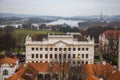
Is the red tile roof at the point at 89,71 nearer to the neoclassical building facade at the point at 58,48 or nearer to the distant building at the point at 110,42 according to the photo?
the neoclassical building facade at the point at 58,48

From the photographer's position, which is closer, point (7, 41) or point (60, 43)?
point (60, 43)

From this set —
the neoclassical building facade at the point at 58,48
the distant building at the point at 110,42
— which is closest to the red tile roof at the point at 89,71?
the neoclassical building facade at the point at 58,48

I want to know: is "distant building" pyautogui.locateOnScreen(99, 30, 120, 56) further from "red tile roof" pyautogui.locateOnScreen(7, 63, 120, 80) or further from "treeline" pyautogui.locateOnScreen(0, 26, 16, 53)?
"red tile roof" pyautogui.locateOnScreen(7, 63, 120, 80)

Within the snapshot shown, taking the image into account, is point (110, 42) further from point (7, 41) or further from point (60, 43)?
point (7, 41)

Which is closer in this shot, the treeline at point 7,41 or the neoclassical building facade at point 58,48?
the neoclassical building facade at point 58,48

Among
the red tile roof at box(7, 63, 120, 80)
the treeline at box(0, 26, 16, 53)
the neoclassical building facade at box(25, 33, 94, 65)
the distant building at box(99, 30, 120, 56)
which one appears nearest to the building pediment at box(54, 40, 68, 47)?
the neoclassical building facade at box(25, 33, 94, 65)

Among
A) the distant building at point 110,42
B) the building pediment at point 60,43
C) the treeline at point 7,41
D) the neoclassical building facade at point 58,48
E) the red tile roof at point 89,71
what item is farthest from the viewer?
the distant building at point 110,42

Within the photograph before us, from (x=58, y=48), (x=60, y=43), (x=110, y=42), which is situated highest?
(x=60, y=43)

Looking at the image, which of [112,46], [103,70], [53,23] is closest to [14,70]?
[103,70]

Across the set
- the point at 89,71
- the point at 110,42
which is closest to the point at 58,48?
the point at 110,42
